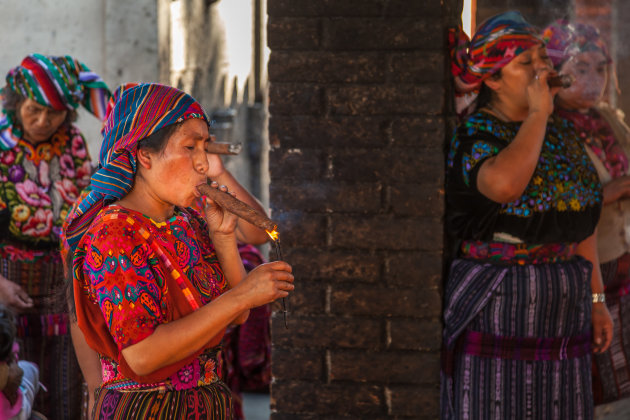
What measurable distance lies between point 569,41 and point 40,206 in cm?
258

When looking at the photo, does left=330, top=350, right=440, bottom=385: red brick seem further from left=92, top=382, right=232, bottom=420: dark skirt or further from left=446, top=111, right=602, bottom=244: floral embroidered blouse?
left=92, top=382, right=232, bottom=420: dark skirt

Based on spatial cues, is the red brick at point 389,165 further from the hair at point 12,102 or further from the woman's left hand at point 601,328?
the hair at point 12,102

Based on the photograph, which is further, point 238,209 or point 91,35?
point 91,35

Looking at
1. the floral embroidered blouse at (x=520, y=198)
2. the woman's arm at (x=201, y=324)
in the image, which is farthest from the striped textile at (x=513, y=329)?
the woman's arm at (x=201, y=324)

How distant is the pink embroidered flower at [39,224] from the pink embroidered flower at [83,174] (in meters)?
0.25

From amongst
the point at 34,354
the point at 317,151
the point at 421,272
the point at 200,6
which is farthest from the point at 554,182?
the point at 200,6

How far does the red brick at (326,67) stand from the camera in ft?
10.8

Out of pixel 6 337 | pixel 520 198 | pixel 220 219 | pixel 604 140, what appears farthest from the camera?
pixel 604 140

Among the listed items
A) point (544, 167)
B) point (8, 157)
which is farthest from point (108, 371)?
point (8, 157)

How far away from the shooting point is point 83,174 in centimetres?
437

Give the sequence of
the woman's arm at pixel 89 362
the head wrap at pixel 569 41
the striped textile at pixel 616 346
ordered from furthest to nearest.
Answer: the head wrap at pixel 569 41, the striped textile at pixel 616 346, the woman's arm at pixel 89 362

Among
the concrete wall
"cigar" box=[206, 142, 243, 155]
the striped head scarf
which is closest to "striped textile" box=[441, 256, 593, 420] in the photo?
"cigar" box=[206, 142, 243, 155]

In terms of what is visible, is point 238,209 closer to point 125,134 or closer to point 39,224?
point 125,134

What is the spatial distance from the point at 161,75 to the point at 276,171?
13.8 feet
